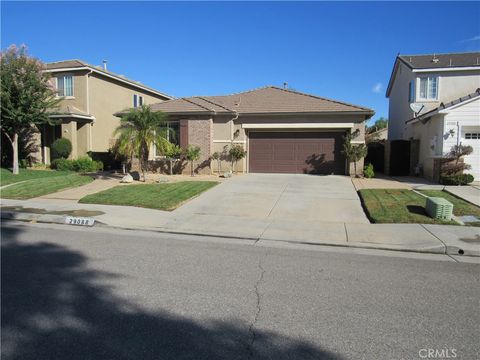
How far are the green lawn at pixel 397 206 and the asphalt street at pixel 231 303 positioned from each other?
8.96 feet

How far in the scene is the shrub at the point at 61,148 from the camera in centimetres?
2161

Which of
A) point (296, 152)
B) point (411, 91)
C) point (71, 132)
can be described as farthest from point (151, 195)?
point (411, 91)

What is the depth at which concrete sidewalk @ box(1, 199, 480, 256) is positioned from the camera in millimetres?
7773

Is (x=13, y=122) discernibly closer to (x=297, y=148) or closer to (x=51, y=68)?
(x=51, y=68)

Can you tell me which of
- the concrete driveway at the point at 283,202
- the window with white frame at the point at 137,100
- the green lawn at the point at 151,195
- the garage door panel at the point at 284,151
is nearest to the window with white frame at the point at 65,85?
the window with white frame at the point at 137,100

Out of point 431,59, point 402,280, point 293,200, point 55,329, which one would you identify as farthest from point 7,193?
point 431,59

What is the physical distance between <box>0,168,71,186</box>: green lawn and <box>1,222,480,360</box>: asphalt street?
1139 cm

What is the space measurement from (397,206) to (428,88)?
1392 centimetres

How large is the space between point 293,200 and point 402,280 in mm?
7309

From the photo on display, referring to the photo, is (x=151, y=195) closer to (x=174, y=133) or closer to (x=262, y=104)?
(x=174, y=133)

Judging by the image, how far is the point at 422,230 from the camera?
8789 millimetres

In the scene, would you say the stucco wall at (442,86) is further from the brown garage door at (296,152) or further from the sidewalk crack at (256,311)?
the sidewalk crack at (256,311)

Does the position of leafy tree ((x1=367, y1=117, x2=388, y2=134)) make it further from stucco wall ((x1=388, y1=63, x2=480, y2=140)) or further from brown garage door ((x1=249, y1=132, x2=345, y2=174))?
brown garage door ((x1=249, y1=132, x2=345, y2=174))

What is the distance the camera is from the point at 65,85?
23.5 metres
